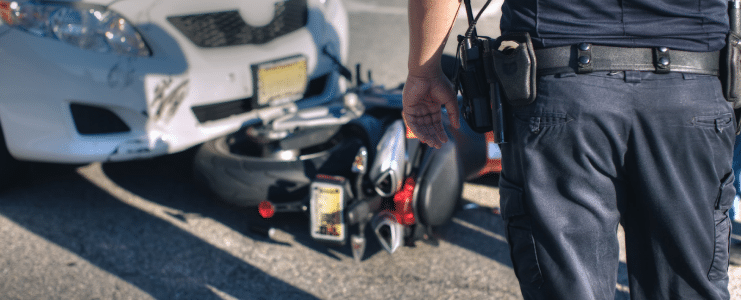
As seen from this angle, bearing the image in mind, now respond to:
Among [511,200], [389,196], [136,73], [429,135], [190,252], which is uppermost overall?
[136,73]

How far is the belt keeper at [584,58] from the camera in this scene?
43.8 inches

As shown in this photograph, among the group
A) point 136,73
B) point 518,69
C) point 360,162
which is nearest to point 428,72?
point 518,69

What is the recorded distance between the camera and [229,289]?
217 centimetres

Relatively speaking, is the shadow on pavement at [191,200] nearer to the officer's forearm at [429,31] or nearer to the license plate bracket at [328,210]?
the license plate bracket at [328,210]

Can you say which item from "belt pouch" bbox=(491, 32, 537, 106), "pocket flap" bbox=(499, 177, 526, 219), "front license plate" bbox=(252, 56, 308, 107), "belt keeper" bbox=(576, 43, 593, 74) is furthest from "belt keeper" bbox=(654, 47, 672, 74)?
"front license plate" bbox=(252, 56, 308, 107)

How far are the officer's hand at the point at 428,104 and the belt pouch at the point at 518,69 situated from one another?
0.50 ft

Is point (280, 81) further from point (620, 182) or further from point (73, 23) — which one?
point (620, 182)

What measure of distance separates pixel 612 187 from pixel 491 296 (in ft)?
3.39

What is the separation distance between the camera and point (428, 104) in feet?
4.57

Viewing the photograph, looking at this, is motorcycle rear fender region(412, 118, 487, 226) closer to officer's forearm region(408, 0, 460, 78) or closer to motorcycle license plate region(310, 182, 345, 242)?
motorcycle license plate region(310, 182, 345, 242)

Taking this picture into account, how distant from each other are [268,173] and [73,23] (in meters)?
1.06

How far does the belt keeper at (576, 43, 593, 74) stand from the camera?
1.11 m

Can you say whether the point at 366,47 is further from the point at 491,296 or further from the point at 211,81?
the point at 491,296

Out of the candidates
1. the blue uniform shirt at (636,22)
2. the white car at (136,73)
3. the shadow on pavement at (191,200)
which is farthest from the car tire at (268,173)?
the blue uniform shirt at (636,22)
